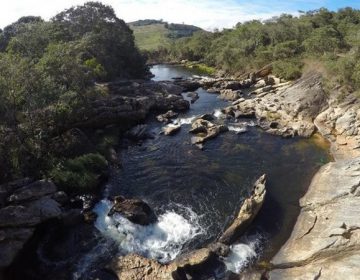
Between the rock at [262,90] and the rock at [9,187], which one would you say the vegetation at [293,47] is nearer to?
the rock at [262,90]

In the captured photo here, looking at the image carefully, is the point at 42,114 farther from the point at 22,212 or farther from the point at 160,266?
the point at 160,266

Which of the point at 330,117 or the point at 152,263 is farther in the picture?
the point at 330,117

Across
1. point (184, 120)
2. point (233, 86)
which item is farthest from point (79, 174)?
point (233, 86)

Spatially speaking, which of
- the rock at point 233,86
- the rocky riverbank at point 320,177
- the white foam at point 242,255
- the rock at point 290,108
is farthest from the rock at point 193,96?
the white foam at point 242,255

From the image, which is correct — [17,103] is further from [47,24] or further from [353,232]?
[47,24]

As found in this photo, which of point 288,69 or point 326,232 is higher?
point 288,69

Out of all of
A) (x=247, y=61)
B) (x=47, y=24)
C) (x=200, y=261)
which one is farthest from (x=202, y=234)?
(x=247, y=61)

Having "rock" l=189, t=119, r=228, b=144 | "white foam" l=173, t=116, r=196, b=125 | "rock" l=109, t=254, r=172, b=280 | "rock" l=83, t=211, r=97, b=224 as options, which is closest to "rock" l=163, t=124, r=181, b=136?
"rock" l=189, t=119, r=228, b=144
